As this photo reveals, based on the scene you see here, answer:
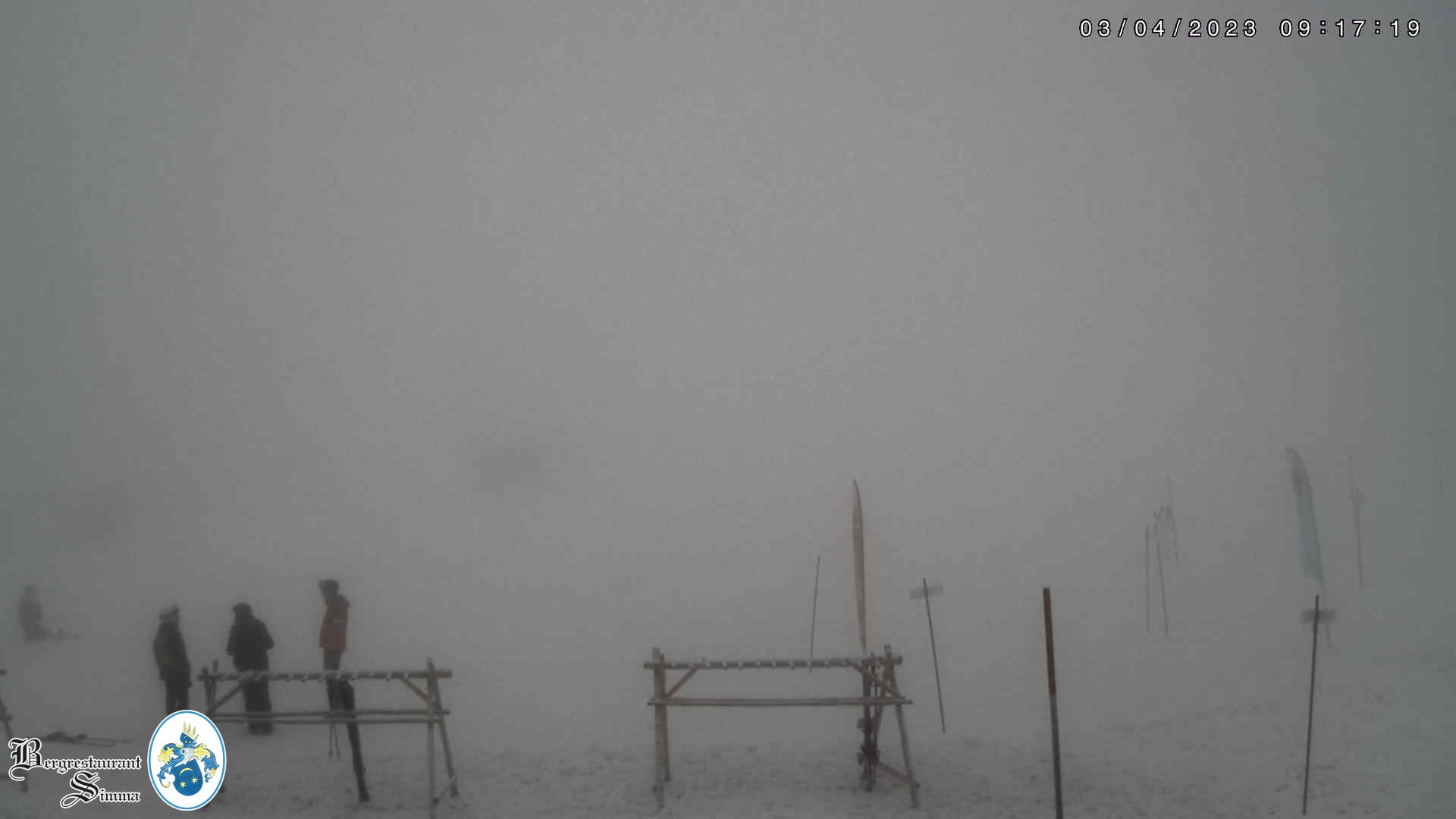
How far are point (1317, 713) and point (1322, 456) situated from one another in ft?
150

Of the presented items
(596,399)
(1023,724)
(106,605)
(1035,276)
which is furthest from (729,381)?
(1035,276)

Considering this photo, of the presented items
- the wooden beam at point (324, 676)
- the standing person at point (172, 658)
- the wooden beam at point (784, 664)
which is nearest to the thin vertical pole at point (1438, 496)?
the wooden beam at point (784, 664)

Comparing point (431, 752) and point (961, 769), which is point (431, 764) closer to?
point (431, 752)

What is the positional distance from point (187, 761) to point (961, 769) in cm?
760

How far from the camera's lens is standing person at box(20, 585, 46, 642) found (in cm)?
1936

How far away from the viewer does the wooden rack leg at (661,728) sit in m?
8.72

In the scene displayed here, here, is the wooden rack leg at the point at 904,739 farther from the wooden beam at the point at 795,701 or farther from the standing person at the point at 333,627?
the standing person at the point at 333,627

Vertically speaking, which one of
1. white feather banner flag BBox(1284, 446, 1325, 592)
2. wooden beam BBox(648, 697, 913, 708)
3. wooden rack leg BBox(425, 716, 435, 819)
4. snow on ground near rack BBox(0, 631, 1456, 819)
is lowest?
snow on ground near rack BBox(0, 631, 1456, 819)

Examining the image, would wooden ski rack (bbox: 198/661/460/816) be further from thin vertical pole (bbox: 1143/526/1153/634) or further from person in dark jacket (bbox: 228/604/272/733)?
thin vertical pole (bbox: 1143/526/1153/634)

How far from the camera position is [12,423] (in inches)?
2076

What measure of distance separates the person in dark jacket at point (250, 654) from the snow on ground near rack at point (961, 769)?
412 mm

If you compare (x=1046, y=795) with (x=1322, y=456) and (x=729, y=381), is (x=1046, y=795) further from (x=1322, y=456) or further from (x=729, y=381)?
(x=729, y=381)

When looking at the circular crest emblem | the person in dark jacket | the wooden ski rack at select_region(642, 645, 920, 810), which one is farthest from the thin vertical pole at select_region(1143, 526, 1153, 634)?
the circular crest emblem

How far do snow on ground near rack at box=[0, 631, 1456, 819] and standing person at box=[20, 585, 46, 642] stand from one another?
9.03 metres
